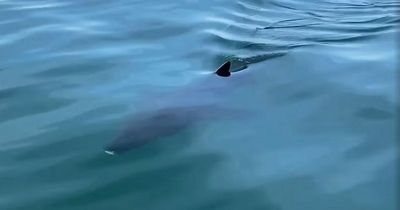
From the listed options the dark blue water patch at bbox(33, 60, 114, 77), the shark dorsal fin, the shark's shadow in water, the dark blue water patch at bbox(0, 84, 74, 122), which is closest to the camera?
the shark's shadow in water

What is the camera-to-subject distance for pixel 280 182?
4.05m

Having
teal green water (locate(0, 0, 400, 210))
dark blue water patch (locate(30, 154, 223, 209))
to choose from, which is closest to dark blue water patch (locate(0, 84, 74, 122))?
teal green water (locate(0, 0, 400, 210))

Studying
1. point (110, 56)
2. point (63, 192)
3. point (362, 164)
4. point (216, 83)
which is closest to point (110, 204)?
point (63, 192)

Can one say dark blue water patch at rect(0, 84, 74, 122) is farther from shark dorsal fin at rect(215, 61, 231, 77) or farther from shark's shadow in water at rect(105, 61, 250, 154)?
shark dorsal fin at rect(215, 61, 231, 77)

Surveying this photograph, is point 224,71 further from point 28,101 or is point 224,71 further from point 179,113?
point 28,101

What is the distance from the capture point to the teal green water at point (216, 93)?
13.1ft

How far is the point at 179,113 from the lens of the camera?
505 centimetres

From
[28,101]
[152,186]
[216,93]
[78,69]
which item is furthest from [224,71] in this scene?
[152,186]

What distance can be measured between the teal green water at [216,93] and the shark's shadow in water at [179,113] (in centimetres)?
7

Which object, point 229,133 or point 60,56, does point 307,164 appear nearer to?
point 229,133

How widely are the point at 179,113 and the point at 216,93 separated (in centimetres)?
47

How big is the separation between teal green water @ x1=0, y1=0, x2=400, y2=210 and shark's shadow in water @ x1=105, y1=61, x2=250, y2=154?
0.24 feet

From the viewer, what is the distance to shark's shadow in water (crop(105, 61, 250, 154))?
460 centimetres

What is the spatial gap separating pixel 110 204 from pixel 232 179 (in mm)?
733
